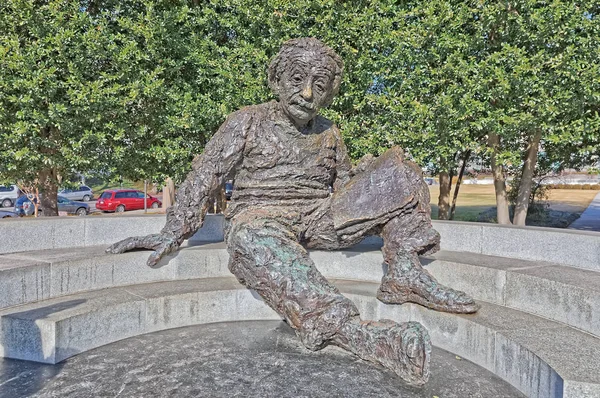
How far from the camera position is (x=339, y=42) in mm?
8953

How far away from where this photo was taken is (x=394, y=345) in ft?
9.04

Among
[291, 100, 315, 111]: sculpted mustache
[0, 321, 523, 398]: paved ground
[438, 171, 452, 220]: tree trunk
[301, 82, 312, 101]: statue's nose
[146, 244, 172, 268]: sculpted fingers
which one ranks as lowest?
[0, 321, 523, 398]: paved ground

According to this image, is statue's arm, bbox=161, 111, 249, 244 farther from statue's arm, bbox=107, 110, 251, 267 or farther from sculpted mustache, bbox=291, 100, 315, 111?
sculpted mustache, bbox=291, 100, 315, 111

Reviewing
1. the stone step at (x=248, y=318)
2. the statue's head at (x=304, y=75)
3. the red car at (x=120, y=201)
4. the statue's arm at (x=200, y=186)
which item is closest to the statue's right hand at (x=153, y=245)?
the statue's arm at (x=200, y=186)

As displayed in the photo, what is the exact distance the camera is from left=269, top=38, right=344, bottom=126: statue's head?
12.2 feet

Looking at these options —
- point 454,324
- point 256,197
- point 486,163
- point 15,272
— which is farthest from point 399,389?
point 486,163

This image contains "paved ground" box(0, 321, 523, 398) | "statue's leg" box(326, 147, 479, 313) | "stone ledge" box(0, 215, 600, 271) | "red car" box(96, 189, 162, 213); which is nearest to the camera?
"paved ground" box(0, 321, 523, 398)

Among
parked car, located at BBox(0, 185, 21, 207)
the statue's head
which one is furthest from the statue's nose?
parked car, located at BBox(0, 185, 21, 207)

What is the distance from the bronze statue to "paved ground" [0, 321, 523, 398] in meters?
0.35

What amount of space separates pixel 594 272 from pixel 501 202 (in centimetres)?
692

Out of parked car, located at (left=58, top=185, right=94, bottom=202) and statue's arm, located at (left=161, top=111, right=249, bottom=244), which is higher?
statue's arm, located at (left=161, top=111, right=249, bottom=244)

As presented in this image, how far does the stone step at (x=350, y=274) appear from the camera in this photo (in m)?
3.54

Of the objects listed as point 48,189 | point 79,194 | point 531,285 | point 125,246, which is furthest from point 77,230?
point 79,194

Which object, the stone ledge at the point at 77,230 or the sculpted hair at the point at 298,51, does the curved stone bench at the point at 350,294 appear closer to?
the stone ledge at the point at 77,230
